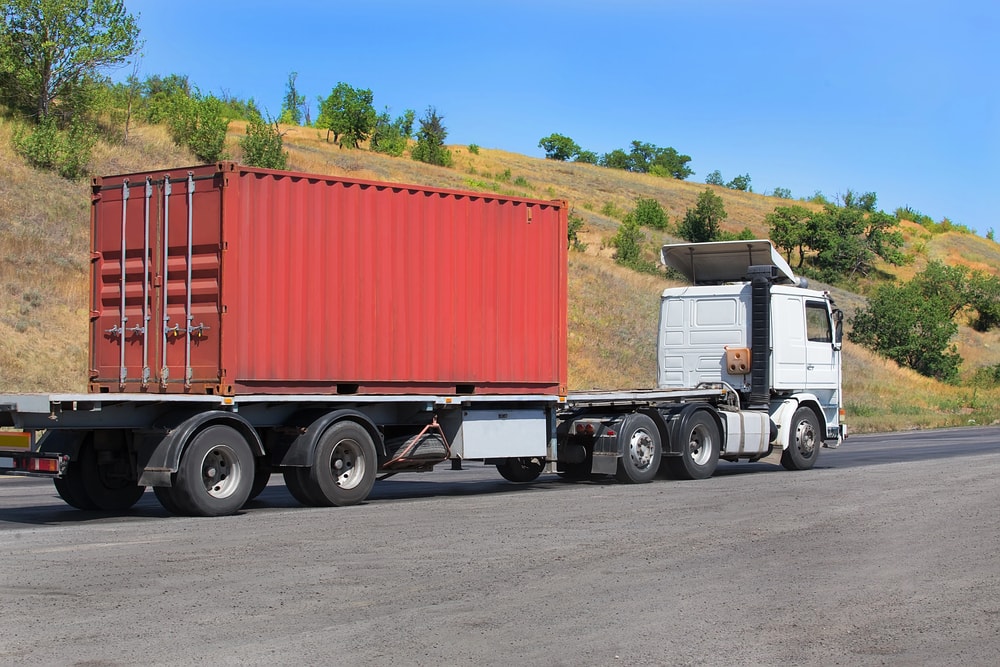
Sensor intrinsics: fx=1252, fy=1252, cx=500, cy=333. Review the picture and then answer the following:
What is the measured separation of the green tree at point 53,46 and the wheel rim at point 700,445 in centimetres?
2597

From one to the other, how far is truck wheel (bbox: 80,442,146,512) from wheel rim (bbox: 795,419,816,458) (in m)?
10.4

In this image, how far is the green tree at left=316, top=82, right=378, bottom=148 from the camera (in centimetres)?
6969

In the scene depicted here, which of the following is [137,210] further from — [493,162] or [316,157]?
[493,162]

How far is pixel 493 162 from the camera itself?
90.0 m

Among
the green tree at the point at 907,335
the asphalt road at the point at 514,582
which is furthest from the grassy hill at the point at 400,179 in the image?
the asphalt road at the point at 514,582

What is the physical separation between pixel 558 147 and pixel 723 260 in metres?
97.8

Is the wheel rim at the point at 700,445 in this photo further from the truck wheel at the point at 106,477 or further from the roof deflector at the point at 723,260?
the truck wheel at the point at 106,477

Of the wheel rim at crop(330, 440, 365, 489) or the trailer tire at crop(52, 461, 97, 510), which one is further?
the wheel rim at crop(330, 440, 365, 489)

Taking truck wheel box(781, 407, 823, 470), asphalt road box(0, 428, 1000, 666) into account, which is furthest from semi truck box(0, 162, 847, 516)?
truck wheel box(781, 407, 823, 470)

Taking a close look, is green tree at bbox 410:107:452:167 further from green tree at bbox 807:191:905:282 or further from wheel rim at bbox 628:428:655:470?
wheel rim at bbox 628:428:655:470

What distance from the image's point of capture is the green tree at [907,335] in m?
55.8

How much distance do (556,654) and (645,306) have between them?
39.5 m

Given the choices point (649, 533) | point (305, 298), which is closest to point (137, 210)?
point (305, 298)

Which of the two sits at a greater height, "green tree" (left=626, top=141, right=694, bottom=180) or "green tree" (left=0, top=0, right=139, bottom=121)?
"green tree" (left=626, top=141, right=694, bottom=180)
